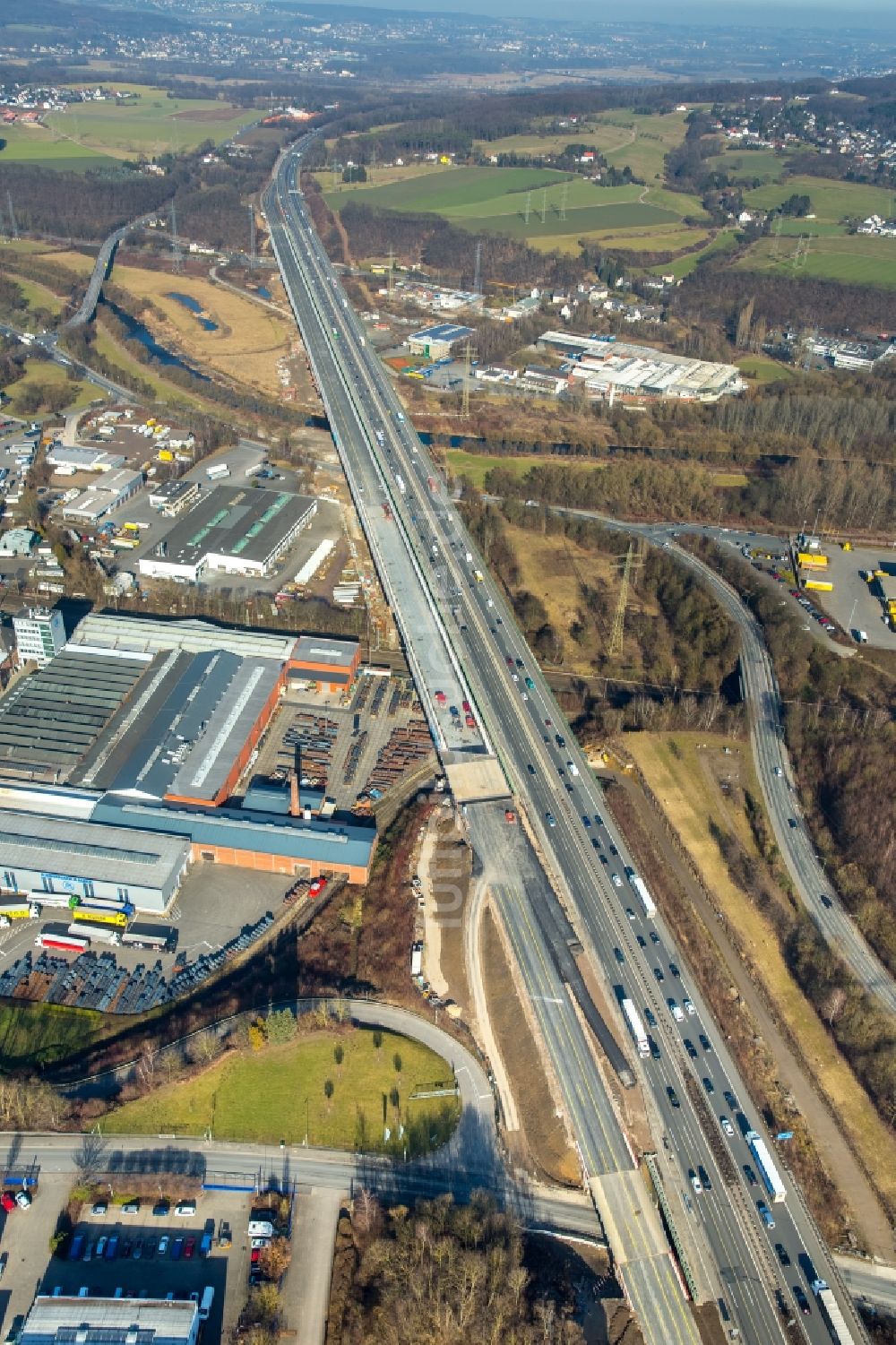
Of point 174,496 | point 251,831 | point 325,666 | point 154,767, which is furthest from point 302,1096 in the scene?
point 174,496

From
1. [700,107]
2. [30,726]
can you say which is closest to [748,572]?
[30,726]

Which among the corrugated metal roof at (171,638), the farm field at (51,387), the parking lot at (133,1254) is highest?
the farm field at (51,387)

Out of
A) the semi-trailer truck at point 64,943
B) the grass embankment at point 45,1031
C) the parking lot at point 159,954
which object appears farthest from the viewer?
the semi-trailer truck at point 64,943

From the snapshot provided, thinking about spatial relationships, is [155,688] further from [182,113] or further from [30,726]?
[182,113]

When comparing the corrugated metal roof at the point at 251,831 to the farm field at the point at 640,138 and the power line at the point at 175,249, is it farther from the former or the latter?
the farm field at the point at 640,138

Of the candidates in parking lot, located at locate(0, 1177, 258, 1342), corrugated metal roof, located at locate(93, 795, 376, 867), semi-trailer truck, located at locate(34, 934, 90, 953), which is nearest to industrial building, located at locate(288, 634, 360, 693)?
corrugated metal roof, located at locate(93, 795, 376, 867)

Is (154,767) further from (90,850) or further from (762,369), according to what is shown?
(762,369)

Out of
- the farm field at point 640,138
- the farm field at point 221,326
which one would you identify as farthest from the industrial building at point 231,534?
the farm field at point 640,138

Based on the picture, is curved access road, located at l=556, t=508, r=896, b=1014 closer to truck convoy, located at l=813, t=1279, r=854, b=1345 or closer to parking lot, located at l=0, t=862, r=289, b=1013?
truck convoy, located at l=813, t=1279, r=854, b=1345
